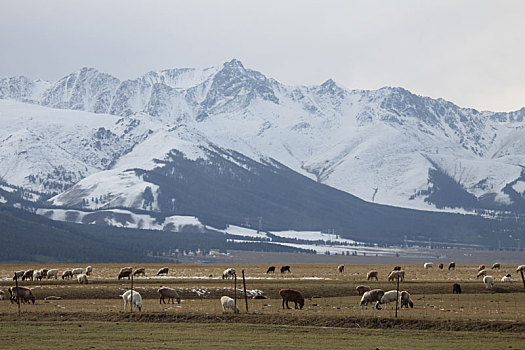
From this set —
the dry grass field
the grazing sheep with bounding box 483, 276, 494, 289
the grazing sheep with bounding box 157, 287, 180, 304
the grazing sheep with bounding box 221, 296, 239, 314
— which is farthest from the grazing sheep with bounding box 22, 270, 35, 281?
the grazing sheep with bounding box 483, 276, 494, 289

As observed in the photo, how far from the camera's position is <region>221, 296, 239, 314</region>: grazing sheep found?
59.2m

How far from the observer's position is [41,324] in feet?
181

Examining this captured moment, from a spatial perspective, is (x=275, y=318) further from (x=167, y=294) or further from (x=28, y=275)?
(x=28, y=275)

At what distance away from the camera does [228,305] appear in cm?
5950

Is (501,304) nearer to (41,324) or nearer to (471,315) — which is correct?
(471,315)

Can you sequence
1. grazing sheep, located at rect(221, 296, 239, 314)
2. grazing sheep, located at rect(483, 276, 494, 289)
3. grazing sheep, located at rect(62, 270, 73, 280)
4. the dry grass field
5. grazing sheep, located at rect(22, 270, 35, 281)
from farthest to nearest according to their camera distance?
grazing sheep, located at rect(62, 270, 73, 280) → grazing sheep, located at rect(22, 270, 35, 281) → grazing sheep, located at rect(483, 276, 494, 289) → grazing sheep, located at rect(221, 296, 239, 314) → the dry grass field

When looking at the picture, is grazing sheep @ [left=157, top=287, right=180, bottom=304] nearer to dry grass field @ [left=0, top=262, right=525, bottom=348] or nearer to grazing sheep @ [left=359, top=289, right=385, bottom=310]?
dry grass field @ [left=0, top=262, right=525, bottom=348]

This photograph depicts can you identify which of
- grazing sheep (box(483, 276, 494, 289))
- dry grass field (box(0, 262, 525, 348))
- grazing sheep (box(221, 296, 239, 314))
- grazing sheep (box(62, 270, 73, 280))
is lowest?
dry grass field (box(0, 262, 525, 348))

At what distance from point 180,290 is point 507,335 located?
34001 millimetres

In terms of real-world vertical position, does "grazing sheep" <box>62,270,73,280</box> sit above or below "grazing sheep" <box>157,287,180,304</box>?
above

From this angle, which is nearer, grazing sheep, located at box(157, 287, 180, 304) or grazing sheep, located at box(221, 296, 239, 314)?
grazing sheep, located at box(221, 296, 239, 314)

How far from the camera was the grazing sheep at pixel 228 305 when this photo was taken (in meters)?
59.2

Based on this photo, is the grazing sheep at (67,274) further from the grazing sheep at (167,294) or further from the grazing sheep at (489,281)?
the grazing sheep at (489,281)

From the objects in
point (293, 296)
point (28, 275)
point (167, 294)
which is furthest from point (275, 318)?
point (28, 275)
